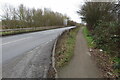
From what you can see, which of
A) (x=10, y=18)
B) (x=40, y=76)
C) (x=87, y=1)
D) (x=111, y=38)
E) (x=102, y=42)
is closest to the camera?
(x=40, y=76)

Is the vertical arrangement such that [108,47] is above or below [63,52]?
above

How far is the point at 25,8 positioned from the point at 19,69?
30.4 m

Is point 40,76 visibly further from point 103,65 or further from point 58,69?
point 103,65

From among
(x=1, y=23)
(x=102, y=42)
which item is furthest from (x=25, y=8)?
(x=102, y=42)

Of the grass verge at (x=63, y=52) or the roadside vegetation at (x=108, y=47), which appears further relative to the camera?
the grass verge at (x=63, y=52)

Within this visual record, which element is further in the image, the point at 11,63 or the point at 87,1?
the point at 87,1

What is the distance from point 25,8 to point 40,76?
31340 millimetres

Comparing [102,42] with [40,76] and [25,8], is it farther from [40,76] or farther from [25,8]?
[25,8]

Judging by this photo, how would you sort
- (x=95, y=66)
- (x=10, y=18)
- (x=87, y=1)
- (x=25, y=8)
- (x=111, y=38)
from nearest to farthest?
(x=95, y=66), (x=111, y=38), (x=87, y=1), (x=10, y=18), (x=25, y=8)

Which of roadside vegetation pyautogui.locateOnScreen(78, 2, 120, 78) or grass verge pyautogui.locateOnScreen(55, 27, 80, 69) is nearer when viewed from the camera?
roadside vegetation pyautogui.locateOnScreen(78, 2, 120, 78)

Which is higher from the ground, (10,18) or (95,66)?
(10,18)

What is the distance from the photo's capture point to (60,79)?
4.29m

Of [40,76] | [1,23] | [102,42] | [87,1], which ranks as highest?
[87,1]

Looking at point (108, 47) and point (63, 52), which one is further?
point (108, 47)
